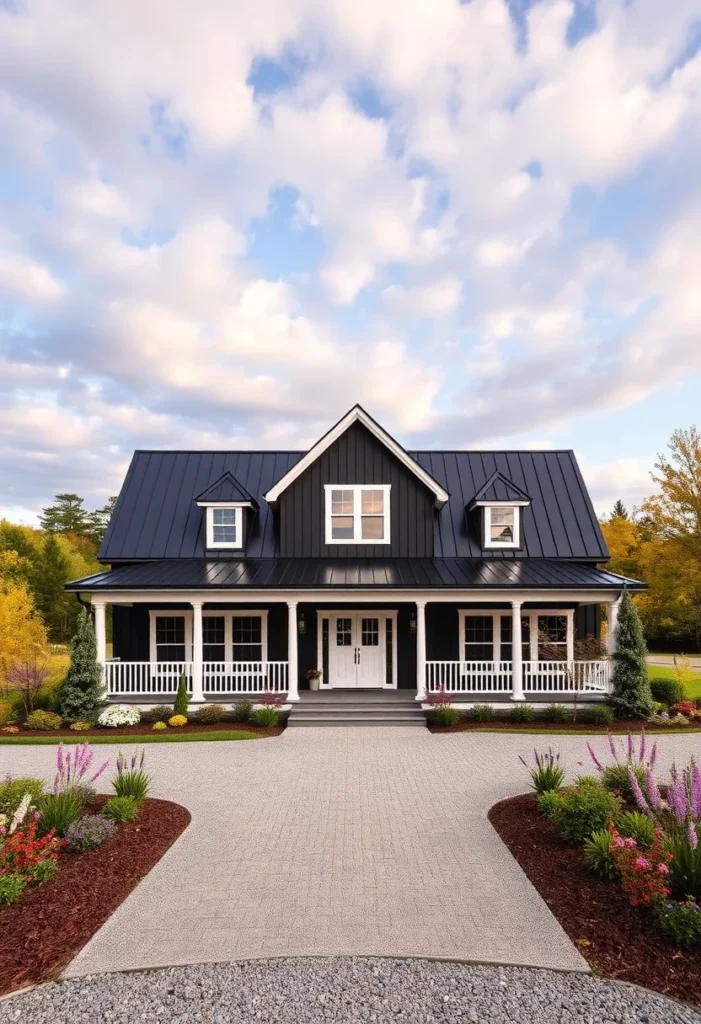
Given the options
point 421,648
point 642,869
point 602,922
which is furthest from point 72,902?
point 421,648

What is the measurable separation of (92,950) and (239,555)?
15546mm

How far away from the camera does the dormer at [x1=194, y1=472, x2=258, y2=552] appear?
2095 centimetres

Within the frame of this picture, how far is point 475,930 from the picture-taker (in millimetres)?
5949

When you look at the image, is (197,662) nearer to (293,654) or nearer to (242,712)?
(242,712)

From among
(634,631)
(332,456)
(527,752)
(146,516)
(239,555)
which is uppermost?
(332,456)

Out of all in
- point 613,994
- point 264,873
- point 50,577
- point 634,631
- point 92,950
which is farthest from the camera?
point 50,577

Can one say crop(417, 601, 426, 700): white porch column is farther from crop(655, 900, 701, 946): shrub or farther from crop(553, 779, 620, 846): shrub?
crop(655, 900, 701, 946): shrub

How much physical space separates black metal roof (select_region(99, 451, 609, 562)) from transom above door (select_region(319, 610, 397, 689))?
10.6ft

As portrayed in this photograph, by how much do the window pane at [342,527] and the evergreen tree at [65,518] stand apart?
5836cm

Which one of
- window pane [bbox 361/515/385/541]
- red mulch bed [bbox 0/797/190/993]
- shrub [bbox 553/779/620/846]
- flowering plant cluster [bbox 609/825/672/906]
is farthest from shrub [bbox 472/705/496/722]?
flowering plant cluster [bbox 609/825/672/906]

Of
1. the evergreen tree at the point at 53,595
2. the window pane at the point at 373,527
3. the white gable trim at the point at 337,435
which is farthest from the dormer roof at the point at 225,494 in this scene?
the evergreen tree at the point at 53,595

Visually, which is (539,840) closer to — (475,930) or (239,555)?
(475,930)

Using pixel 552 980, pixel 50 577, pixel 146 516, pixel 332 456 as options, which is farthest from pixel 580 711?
pixel 50 577

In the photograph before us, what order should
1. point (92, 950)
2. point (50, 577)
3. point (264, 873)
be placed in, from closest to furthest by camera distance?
point (92, 950)
point (264, 873)
point (50, 577)
